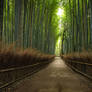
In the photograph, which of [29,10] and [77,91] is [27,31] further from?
[77,91]

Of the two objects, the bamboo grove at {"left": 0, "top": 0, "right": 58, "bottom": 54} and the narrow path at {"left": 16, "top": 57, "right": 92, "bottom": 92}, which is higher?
the bamboo grove at {"left": 0, "top": 0, "right": 58, "bottom": 54}

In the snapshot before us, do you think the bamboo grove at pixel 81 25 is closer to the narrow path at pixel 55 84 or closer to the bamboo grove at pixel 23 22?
the narrow path at pixel 55 84

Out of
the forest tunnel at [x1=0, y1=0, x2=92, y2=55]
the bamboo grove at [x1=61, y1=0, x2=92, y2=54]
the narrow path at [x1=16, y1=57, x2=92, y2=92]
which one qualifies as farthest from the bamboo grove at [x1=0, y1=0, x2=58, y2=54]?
the bamboo grove at [x1=61, y1=0, x2=92, y2=54]

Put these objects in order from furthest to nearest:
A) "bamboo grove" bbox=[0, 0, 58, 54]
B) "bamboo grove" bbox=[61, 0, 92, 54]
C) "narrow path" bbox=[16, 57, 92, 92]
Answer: "bamboo grove" bbox=[61, 0, 92, 54], "bamboo grove" bbox=[0, 0, 58, 54], "narrow path" bbox=[16, 57, 92, 92]

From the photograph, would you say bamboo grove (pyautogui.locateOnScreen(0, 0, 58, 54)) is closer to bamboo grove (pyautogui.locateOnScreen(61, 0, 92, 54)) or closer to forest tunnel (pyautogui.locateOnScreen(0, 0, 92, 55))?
forest tunnel (pyautogui.locateOnScreen(0, 0, 92, 55))

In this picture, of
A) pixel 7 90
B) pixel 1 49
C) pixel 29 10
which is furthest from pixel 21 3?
pixel 7 90

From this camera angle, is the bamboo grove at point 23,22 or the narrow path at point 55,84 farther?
the bamboo grove at point 23,22

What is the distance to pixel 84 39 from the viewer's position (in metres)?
4.52

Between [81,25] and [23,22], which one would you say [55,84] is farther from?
[81,25]

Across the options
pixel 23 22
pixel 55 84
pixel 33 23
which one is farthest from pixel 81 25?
pixel 55 84

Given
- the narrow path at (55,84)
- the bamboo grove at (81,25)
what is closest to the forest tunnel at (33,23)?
the bamboo grove at (81,25)

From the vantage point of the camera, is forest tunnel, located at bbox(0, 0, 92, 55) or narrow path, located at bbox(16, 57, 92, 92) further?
forest tunnel, located at bbox(0, 0, 92, 55)

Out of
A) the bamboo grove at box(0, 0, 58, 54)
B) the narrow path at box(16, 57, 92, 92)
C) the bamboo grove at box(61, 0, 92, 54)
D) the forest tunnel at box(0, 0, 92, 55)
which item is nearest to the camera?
the narrow path at box(16, 57, 92, 92)

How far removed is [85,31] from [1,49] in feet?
11.5
